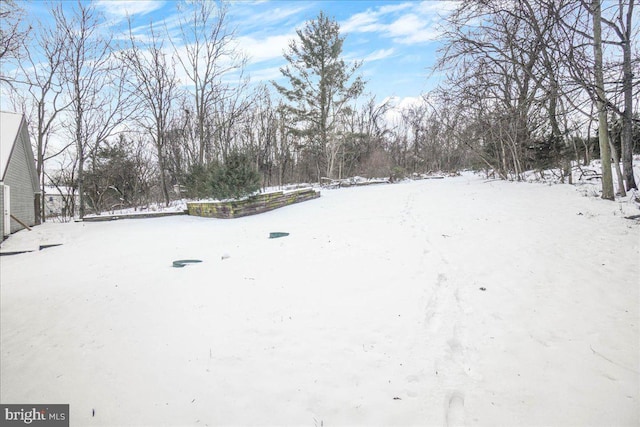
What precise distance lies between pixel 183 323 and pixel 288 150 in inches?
903

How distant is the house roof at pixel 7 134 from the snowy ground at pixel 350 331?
6.01 metres

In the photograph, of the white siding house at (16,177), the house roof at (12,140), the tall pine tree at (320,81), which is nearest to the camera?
the white siding house at (16,177)

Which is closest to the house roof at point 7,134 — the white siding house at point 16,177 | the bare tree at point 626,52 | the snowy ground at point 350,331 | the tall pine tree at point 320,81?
the white siding house at point 16,177

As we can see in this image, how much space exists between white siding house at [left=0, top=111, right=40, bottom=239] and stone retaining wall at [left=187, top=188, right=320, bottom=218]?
16.6ft

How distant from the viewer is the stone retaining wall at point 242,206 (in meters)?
9.06

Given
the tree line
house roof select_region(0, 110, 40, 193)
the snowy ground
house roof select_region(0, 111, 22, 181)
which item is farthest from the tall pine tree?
the snowy ground

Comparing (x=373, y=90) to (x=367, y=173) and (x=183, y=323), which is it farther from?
(x=183, y=323)

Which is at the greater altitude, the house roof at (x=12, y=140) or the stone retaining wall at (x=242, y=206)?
the house roof at (x=12, y=140)

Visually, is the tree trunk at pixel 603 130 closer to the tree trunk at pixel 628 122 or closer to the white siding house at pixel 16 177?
the tree trunk at pixel 628 122

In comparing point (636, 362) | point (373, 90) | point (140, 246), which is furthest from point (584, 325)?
point (373, 90)

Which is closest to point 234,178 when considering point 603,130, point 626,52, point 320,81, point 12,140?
point 12,140

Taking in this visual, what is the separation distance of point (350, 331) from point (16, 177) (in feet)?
44.4

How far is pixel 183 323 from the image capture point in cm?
295

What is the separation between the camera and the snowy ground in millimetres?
1846
